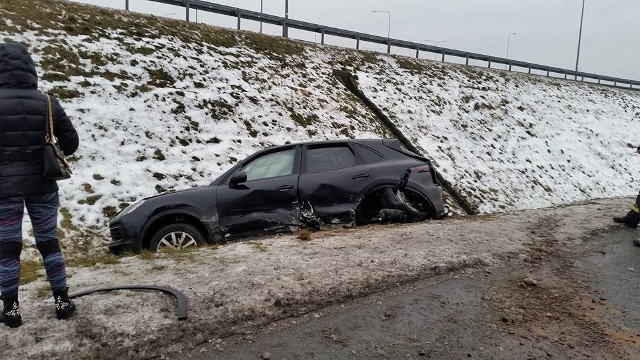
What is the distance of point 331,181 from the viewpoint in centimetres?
643

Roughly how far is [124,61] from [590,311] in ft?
34.6

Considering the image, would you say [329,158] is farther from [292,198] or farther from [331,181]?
[292,198]

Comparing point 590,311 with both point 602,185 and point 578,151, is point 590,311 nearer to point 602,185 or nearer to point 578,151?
point 602,185

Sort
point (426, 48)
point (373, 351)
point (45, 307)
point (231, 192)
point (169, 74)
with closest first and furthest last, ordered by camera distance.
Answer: point (373, 351)
point (45, 307)
point (231, 192)
point (169, 74)
point (426, 48)

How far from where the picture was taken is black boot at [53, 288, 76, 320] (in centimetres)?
334

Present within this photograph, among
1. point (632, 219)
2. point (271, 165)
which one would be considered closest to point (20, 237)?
point (271, 165)

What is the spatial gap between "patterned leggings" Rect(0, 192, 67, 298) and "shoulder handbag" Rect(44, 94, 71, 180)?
212mm

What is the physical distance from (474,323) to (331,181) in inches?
127

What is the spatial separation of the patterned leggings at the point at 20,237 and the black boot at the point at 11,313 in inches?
1.7

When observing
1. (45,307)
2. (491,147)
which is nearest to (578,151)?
(491,147)

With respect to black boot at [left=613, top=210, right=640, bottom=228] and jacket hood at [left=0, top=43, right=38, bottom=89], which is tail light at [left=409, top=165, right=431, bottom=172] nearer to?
black boot at [left=613, top=210, right=640, bottom=228]

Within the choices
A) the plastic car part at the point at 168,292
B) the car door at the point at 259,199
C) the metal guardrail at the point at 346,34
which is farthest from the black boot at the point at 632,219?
the metal guardrail at the point at 346,34

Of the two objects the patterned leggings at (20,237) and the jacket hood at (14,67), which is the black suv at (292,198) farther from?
the jacket hood at (14,67)

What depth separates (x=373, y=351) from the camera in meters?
3.17
